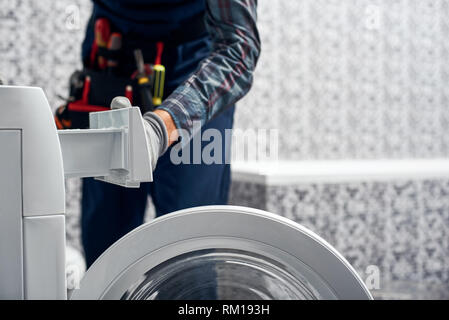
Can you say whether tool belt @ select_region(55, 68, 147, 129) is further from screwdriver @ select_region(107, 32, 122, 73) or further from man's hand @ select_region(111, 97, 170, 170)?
man's hand @ select_region(111, 97, 170, 170)

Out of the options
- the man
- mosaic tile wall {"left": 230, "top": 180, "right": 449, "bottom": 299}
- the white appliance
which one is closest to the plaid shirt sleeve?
the man

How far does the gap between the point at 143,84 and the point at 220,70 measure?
15 cm

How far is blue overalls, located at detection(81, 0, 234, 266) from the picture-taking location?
712mm

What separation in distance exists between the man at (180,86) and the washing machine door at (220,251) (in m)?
0.09

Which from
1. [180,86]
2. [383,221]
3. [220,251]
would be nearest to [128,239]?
[220,251]

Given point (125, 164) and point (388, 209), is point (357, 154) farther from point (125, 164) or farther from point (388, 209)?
point (125, 164)

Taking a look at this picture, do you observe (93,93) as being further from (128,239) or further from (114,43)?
(128,239)

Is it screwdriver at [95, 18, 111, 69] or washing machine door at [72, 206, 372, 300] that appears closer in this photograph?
washing machine door at [72, 206, 372, 300]

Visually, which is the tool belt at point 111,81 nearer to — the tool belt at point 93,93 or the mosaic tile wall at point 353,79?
the tool belt at point 93,93

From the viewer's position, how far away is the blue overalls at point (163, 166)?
0.71 meters

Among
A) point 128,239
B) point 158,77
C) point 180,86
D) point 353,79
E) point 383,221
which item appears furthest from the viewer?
point 353,79

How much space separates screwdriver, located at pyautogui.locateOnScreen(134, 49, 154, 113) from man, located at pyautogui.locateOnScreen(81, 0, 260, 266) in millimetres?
14

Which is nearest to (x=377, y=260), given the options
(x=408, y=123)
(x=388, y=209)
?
(x=388, y=209)

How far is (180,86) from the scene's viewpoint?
0.60 m
